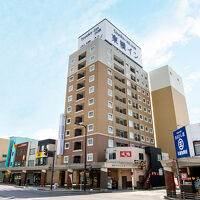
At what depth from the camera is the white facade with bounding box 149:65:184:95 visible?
66.2 meters

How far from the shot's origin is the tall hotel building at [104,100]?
4419 centimetres

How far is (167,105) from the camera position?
62.2m


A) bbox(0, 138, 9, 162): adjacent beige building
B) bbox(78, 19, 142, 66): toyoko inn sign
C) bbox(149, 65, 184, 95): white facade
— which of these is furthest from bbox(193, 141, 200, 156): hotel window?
bbox(0, 138, 9, 162): adjacent beige building

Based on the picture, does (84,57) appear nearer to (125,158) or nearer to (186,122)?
(125,158)

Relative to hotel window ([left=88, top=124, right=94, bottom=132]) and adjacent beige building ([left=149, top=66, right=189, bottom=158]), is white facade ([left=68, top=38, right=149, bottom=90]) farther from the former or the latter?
hotel window ([left=88, top=124, right=94, bottom=132])

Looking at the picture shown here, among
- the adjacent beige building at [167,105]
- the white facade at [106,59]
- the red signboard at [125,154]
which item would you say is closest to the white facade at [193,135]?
the red signboard at [125,154]

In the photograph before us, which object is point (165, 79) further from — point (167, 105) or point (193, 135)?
point (193, 135)

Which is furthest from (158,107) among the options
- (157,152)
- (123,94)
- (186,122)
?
(157,152)

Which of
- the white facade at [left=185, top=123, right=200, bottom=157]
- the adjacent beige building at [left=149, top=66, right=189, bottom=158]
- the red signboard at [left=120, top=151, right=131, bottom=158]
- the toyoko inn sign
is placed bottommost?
the red signboard at [left=120, top=151, right=131, bottom=158]

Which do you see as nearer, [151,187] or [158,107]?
[151,187]

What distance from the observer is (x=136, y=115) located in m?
57.1

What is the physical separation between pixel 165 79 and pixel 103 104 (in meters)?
31.2

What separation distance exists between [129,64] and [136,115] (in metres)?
17.2

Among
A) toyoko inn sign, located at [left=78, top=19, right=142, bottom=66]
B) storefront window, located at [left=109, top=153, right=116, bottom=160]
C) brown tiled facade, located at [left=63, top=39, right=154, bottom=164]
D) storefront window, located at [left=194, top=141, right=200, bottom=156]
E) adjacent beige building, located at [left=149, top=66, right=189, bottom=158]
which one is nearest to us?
storefront window, located at [left=194, top=141, right=200, bottom=156]
